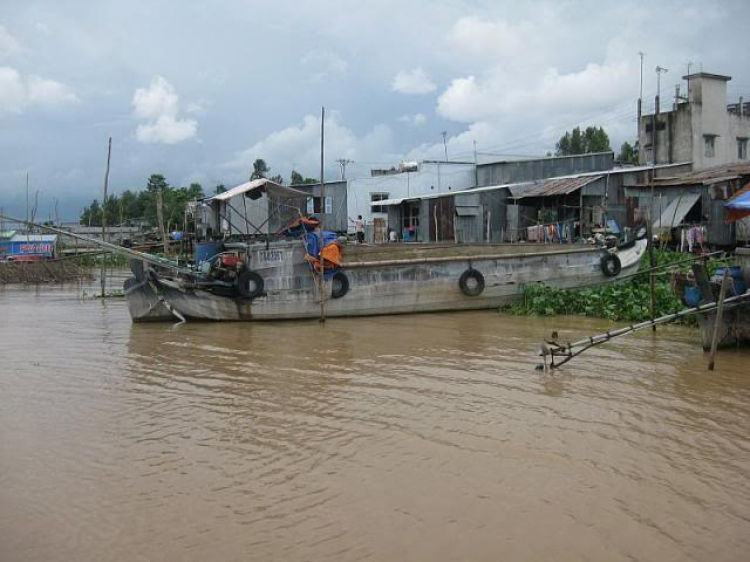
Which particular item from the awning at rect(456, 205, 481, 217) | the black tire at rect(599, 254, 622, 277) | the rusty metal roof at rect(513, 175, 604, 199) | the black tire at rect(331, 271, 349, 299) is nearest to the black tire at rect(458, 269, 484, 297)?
the black tire at rect(331, 271, 349, 299)

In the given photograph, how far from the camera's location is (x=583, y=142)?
157 ft

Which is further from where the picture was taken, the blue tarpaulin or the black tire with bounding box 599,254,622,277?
the black tire with bounding box 599,254,622,277

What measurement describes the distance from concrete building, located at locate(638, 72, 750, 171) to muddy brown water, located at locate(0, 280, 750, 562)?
67.8 ft

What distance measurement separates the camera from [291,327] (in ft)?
42.3

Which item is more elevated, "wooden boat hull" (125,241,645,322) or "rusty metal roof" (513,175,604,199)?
"rusty metal roof" (513,175,604,199)

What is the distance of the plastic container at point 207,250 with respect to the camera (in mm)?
14227

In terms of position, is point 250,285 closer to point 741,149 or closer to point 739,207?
point 739,207

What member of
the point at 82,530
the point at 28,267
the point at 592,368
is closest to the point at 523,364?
the point at 592,368

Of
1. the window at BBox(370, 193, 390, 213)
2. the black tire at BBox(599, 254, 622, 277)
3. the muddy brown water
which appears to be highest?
the window at BBox(370, 193, 390, 213)

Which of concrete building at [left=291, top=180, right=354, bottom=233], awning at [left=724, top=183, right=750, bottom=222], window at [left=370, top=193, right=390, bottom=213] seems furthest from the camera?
concrete building at [left=291, top=180, right=354, bottom=233]

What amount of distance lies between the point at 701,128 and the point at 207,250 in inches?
877

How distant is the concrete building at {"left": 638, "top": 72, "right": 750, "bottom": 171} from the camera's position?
2708cm

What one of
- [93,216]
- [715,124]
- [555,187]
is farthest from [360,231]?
[93,216]

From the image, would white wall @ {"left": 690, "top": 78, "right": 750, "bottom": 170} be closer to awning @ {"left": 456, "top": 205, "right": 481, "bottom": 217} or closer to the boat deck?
awning @ {"left": 456, "top": 205, "right": 481, "bottom": 217}
